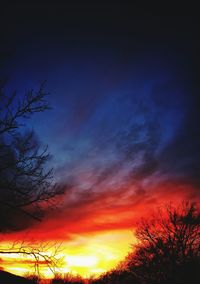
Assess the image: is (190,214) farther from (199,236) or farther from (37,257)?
(37,257)

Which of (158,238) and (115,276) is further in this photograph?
(115,276)

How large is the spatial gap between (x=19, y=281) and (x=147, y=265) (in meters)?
27.2

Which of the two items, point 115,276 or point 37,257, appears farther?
point 115,276

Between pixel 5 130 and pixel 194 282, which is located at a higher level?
pixel 5 130

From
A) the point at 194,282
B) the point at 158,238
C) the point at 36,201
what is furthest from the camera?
the point at 158,238

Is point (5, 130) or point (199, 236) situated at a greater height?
point (199, 236)

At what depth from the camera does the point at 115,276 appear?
69.8 metres

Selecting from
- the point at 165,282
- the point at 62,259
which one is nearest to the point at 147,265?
the point at 165,282

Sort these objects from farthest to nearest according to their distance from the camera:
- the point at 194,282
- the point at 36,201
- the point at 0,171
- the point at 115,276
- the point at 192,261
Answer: the point at 115,276 < the point at 192,261 < the point at 194,282 < the point at 36,201 < the point at 0,171

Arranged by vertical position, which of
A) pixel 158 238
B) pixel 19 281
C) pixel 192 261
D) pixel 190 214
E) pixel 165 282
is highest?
pixel 190 214

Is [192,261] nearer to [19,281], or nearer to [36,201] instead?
[19,281]

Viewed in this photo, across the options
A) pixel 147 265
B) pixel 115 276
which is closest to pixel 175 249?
pixel 147 265

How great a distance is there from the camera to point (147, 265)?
39344mm

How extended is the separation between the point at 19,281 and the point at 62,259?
6.08m
